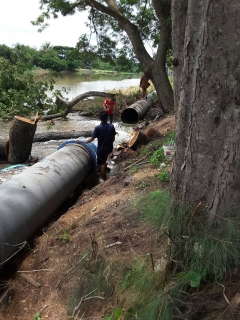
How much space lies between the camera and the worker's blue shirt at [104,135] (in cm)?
735

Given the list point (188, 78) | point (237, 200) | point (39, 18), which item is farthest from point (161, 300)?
point (39, 18)

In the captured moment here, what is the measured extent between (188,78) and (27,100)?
49.9 ft

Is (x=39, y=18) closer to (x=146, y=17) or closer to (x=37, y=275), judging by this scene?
(x=146, y=17)

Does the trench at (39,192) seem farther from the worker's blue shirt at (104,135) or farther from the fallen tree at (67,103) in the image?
the fallen tree at (67,103)

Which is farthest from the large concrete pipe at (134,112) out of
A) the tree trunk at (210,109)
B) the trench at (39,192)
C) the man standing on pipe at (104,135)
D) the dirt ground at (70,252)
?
the tree trunk at (210,109)

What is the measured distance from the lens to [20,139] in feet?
32.0

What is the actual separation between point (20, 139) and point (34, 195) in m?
5.08

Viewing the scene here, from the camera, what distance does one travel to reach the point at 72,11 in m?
16.1

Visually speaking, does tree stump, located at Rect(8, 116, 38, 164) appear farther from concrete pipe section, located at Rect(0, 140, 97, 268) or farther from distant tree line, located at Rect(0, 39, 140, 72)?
distant tree line, located at Rect(0, 39, 140, 72)

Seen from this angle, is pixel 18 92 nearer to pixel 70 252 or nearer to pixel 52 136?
pixel 52 136

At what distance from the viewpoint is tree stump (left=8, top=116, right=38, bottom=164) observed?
966 cm

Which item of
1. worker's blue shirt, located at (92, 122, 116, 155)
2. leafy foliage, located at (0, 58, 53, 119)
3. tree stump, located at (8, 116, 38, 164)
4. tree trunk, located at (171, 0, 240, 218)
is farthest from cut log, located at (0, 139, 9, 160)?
tree trunk, located at (171, 0, 240, 218)

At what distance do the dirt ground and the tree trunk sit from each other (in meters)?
0.93

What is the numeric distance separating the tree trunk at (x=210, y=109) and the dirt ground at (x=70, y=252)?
0.93 m
